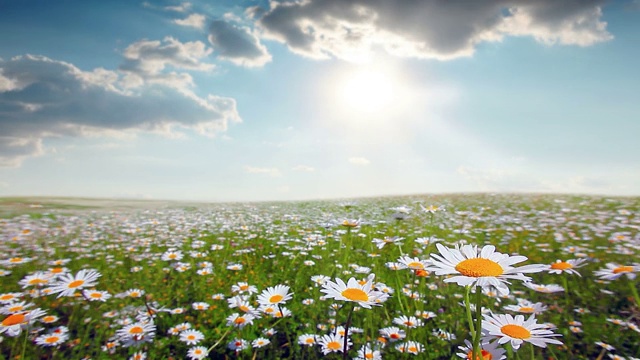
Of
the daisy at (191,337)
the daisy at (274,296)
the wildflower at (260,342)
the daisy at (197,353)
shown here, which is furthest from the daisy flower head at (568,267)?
the daisy at (191,337)

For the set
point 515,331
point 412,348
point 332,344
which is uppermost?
point 515,331

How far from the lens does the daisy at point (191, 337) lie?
3366mm

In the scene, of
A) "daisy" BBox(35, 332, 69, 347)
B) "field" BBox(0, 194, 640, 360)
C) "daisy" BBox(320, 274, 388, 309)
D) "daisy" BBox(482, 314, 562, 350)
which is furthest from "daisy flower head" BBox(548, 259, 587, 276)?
"daisy" BBox(35, 332, 69, 347)

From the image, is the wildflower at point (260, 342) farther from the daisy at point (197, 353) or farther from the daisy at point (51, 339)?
the daisy at point (51, 339)

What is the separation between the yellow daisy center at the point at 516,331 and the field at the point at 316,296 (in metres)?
0.01

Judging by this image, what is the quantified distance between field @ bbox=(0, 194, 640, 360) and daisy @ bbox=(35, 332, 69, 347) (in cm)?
2

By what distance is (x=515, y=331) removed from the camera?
5.27ft

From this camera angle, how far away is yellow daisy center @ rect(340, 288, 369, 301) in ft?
5.77

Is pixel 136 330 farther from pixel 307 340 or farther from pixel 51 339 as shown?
pixel 307 340

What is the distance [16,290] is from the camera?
14.9 feet

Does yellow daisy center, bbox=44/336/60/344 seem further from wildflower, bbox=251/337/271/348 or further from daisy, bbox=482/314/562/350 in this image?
daisy, bbox=482/314/562/350

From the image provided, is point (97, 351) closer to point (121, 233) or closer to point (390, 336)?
point (390, 336)

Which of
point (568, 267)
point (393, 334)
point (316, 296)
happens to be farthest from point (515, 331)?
→ point (316, 296)

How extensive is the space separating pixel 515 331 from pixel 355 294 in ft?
2.34
